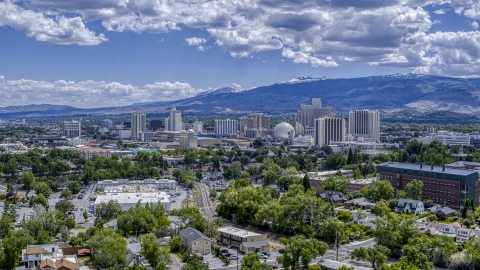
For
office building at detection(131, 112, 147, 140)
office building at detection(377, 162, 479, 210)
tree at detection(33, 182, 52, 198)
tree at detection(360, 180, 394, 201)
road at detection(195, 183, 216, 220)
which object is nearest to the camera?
road at detection(195, 183, 216, 220)

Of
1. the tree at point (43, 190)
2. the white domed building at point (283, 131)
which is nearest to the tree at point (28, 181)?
the tree at point (43, 190)

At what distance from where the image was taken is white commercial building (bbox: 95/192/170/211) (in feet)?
101

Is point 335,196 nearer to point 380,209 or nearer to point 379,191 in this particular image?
point 379,191

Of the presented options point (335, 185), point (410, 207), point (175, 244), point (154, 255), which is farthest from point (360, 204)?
point (154, 255)

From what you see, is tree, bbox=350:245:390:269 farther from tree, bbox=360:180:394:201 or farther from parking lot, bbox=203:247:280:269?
tree, bbox=360:180:394:201

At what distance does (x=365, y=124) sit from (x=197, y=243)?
229 ft

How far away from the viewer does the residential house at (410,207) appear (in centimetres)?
2796

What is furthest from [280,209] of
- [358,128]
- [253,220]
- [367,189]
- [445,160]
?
[358,128]

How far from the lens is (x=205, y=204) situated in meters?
33.4

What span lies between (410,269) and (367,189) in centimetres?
1597

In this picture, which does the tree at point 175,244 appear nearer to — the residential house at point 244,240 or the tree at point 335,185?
the residential house at point 244,240

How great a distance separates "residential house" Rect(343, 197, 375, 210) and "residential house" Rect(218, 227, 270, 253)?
31.0 feet

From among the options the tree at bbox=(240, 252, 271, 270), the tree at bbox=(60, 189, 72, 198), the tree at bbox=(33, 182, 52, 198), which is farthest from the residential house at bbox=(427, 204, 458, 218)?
the tree at bbox=(33, 182, 52, 198)

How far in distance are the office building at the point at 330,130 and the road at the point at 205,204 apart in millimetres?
33976
